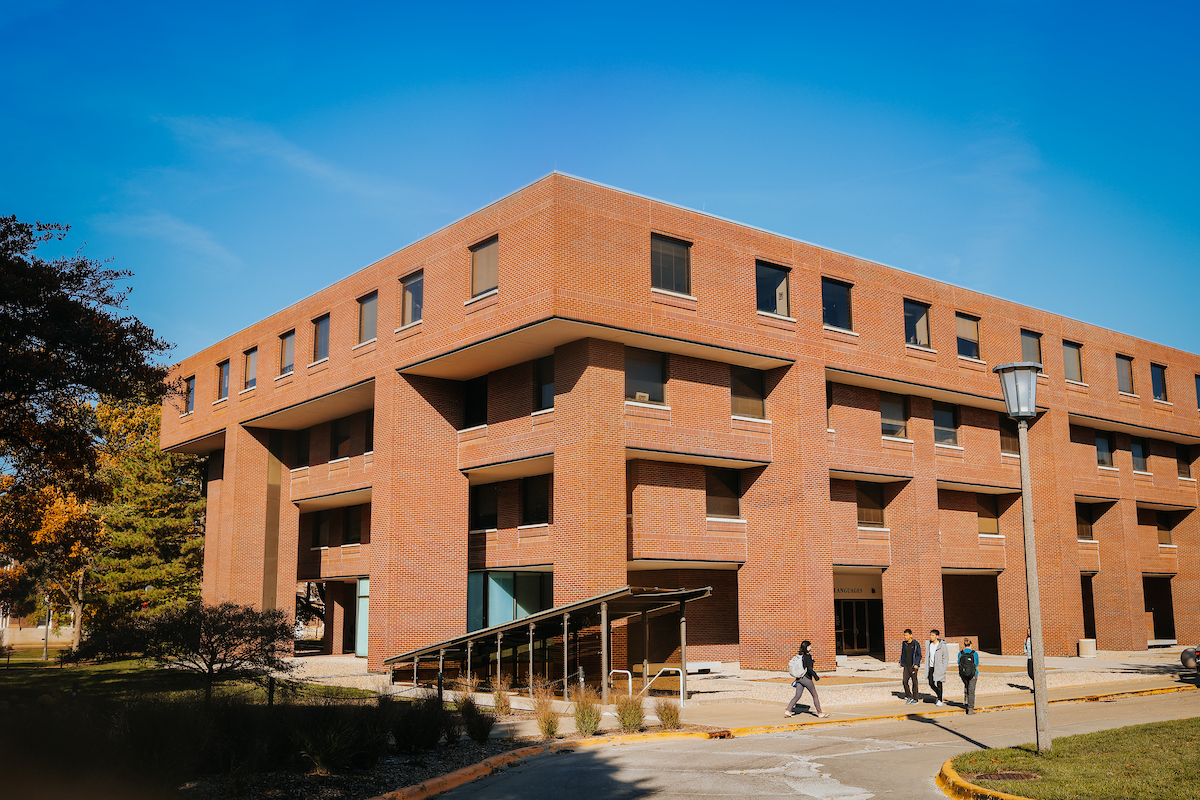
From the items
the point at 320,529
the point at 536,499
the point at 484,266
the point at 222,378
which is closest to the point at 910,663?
Result: the point at 536,499

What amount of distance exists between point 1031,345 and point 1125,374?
8.38 m

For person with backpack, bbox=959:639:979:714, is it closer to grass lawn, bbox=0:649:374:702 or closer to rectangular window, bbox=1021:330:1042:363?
grass lawn, bbox=0:649:374:702

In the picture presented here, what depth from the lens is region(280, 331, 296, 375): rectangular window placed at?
39.4 meters

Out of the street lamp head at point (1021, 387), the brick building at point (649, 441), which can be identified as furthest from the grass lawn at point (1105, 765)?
the brick building at point (649, 441)

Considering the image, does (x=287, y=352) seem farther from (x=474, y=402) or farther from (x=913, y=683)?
(x=913, y=683)

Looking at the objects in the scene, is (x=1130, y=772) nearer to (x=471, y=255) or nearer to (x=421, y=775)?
(x=421, y=775)

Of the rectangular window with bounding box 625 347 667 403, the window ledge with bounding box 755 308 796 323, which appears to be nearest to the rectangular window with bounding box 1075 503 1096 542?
the window ledge with bounding box 755 308 796 323

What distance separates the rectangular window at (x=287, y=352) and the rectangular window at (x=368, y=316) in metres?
5.13

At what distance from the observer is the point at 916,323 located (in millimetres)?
37375

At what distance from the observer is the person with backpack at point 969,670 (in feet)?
69.5

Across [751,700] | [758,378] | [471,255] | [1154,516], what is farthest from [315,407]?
[1154,516]

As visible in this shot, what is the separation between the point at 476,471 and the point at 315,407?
9.04m

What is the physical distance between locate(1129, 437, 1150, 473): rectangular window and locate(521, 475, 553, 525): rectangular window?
3262cm

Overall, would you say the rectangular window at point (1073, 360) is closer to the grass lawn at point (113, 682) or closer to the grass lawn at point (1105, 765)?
the grass lawn at point (1105, 765)
